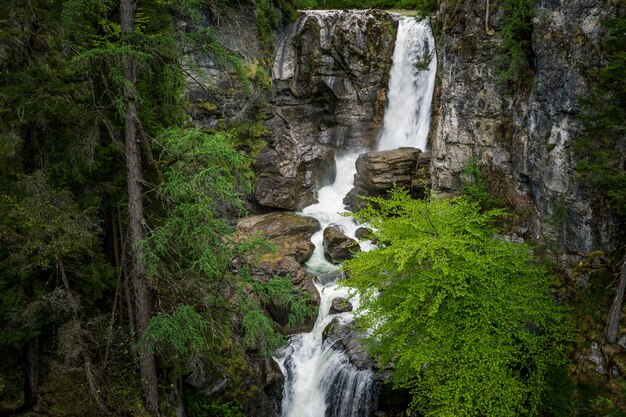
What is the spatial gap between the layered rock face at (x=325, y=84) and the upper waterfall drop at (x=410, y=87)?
1.92ft

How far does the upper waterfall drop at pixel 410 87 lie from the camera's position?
74.4 feet

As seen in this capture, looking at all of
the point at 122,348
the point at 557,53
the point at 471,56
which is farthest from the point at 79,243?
the point at 471,56

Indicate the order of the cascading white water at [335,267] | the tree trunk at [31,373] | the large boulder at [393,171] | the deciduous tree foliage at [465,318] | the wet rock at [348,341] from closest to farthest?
the tree trunk at [31,373], the deciduous tree foliage at [465,318], the cascading white water at [335,267], the wet rock at [348,341], the large boulder at [393,171]

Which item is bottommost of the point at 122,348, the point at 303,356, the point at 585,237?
the point at 303,356

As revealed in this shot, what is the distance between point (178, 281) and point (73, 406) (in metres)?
3.02

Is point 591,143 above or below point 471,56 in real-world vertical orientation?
below

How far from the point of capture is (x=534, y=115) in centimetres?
1205

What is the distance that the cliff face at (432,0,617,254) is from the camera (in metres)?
10.1

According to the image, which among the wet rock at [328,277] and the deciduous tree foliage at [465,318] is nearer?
the deciduous tree foliage at [465,318]

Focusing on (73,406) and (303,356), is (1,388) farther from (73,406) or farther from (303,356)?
(303,356)

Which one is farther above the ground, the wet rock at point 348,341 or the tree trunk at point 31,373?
the tree trunk at point 31,373

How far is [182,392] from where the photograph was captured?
9867mm

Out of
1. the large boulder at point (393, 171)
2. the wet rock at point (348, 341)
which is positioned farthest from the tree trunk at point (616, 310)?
the large boulder at point (393, 171)

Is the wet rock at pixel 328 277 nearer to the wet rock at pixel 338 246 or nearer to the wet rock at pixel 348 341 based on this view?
the wet rock at pixel 338 246
